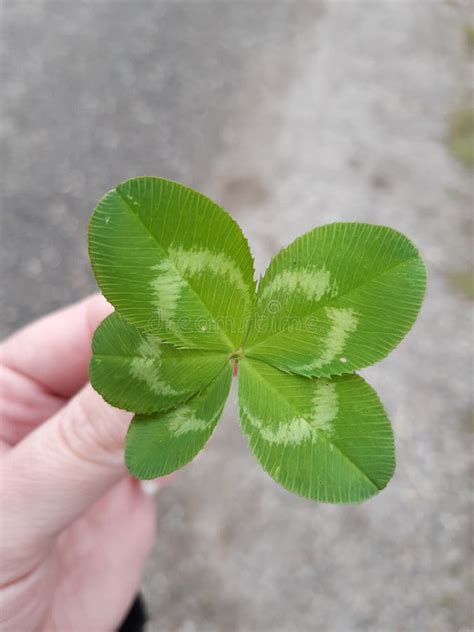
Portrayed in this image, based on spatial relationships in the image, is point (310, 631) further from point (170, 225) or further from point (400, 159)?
point (400, 159)

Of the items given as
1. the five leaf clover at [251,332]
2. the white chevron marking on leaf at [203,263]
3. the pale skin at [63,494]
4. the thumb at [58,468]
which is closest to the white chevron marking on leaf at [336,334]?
the five leaf clover at [251,332]

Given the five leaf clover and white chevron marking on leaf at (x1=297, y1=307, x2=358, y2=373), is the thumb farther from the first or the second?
white chevron marking on leaf at (x1=297, y1=307, x2=358, y2=373)

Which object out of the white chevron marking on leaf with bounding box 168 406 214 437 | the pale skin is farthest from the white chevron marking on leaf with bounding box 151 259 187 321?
the pale skin

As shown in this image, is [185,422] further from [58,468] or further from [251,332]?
[58,468]

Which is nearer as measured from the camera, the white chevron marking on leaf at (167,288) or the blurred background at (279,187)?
the white chevron marking on leaf at (167,288)

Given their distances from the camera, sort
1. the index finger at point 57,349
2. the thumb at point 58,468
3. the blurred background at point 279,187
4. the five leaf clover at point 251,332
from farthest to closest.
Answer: the blurred background at point 279,187, the index finger at point 57,349, the thumb at point 58,468, the five leaf clover at point 251,332

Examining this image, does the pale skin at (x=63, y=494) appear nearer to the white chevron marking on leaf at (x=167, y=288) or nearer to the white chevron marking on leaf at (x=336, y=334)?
the white chevron marking on leaf at (x=167, y=288)
